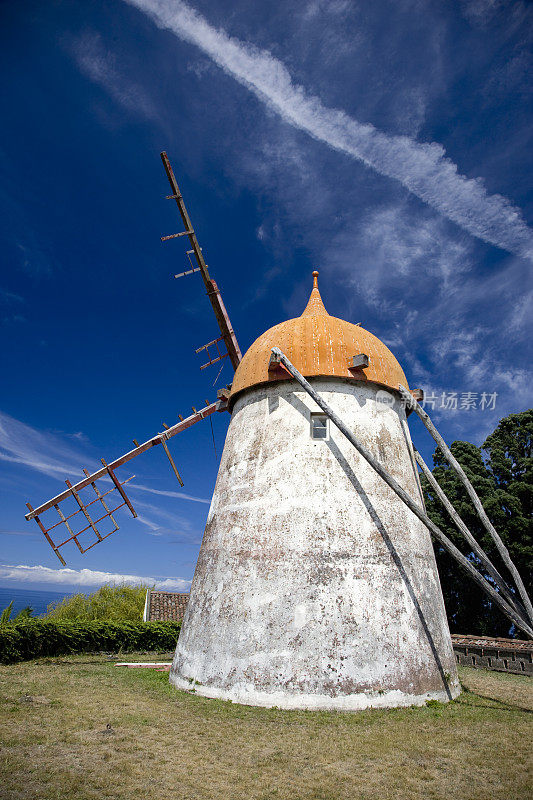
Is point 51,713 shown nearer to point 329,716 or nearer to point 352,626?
point 329,716

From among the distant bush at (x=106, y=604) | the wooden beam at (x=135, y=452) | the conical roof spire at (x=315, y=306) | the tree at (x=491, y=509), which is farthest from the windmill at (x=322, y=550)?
the distant bush at (x=106, y=604)

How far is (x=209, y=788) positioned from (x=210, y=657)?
4.03 m

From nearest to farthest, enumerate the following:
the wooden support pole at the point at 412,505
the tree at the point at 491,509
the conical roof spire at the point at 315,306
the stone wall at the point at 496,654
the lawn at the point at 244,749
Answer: the lawn at the point at 244,749, the wooden support pole at the point at 412,505, the conical roof spire at the point at 315,306, the stone wall at the point at 496,654, the tree at the point at 491,509

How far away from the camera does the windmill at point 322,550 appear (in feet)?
27.1

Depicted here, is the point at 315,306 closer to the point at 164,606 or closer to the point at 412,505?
the point at 412,505

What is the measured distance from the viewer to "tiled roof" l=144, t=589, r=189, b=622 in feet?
70.8

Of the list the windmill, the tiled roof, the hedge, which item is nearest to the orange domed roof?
the windmill

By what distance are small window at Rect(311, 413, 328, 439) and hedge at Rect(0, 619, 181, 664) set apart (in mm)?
10703

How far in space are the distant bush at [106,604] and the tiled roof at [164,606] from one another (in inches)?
287

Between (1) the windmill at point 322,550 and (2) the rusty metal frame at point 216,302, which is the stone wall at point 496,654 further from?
(2) the rusty metal frame at point 216,302

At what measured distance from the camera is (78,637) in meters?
14.9

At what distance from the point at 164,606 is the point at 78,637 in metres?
7.66

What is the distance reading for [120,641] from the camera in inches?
637

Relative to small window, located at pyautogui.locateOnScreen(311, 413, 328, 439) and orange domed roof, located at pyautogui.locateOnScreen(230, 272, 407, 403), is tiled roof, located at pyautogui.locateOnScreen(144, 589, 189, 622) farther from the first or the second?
small window, located at pyautogui.locateOnScreen(311, 413, 328, 439)
